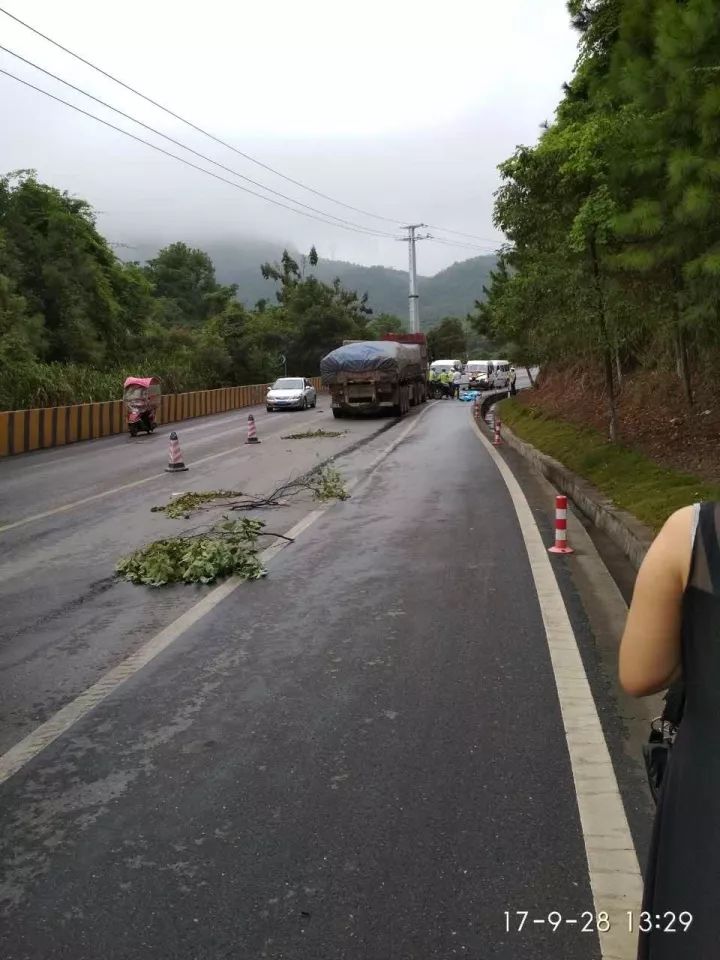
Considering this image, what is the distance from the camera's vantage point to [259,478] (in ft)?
44.0

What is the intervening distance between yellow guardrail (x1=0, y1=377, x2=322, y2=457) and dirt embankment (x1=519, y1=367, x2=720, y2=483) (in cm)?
1364

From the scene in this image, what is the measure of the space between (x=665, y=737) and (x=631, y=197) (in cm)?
837

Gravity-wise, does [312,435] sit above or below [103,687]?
above

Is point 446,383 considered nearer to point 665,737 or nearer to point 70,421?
point 70,421

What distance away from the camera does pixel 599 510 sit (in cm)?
921

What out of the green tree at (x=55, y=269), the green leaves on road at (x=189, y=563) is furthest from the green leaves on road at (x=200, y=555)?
the green tree at (x=55, y=269)

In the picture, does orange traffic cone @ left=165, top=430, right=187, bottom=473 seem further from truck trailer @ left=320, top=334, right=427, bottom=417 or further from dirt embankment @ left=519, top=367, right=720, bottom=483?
truck trailer @ left=320, top=334, right=427, bottom=417

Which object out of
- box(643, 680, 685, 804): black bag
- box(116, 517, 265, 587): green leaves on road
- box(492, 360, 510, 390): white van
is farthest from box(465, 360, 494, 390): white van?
box(643, 680, 685, 804): black bag

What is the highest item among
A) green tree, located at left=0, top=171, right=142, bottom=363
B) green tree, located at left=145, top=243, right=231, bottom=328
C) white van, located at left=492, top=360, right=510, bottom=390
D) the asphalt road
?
green tree, located at left=145, top=243, right=231, bottom=328

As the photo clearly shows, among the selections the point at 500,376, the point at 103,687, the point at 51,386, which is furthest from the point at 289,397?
the point at 103,687

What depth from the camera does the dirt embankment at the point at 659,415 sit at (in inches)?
450

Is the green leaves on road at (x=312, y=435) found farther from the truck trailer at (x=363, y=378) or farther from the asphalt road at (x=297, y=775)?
the asphalt road at (x=297, y=775)

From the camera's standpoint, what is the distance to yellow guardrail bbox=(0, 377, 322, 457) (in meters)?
20.4

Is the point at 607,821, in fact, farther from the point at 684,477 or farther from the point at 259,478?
the point at 259,478
